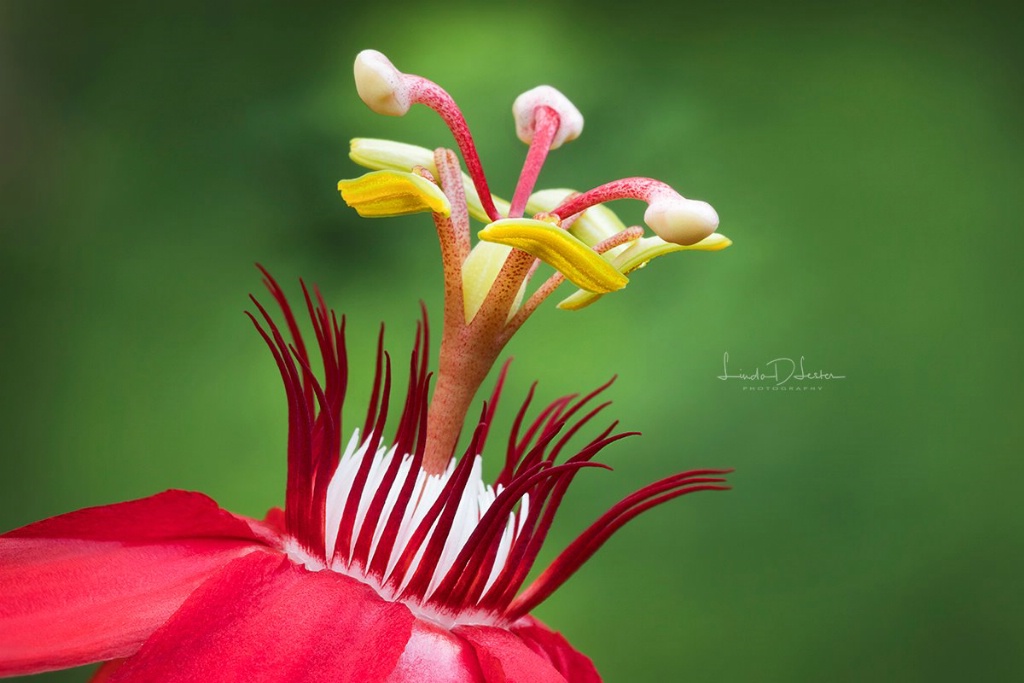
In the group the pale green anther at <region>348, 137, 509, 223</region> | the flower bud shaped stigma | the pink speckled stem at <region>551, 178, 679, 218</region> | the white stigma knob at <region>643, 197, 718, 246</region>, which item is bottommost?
the white stigma knob at <region>643, 197, 718, 246</region>

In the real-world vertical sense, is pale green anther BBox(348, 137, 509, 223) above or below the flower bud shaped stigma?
below

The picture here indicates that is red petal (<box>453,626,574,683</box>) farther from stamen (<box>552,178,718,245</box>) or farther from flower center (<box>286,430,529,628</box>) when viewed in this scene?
stamen (<box>552,178,718,245</box>)

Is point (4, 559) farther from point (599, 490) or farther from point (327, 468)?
point (599, 490)

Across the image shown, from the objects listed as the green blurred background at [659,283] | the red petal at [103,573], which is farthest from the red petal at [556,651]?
the green blurred background at [659,283]

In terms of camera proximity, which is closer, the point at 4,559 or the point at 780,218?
the point at 4,559

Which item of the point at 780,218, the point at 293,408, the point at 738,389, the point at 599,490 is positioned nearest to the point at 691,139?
the point at 780,218

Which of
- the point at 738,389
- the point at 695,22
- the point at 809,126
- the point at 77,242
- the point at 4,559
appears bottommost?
the point at 4,559
